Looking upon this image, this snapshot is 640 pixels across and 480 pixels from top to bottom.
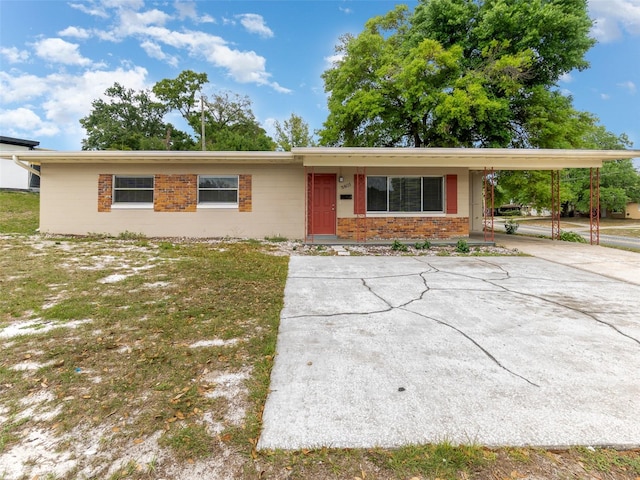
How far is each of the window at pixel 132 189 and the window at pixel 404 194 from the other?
7.59 m

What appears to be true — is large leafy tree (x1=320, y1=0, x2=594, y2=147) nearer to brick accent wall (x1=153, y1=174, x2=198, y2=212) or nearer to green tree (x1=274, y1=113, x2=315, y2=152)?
brick accent wall (x1=153, y1=174, x2=198, y2=212)

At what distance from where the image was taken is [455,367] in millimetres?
2709

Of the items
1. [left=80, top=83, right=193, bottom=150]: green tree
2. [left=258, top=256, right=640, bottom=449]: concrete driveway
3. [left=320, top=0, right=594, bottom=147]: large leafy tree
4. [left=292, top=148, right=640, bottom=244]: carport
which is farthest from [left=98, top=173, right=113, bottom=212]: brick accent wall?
[left=80, top=83, right=193, bottom=150]: green tree

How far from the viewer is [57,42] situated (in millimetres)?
19734

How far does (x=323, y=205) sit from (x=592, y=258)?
25.0 feet

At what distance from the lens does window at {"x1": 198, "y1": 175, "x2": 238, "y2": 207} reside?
441 inches

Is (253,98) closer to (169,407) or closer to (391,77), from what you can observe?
(391,77)

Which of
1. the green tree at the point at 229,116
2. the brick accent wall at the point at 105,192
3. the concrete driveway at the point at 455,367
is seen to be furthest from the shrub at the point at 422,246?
the green tree at the point at 229,116

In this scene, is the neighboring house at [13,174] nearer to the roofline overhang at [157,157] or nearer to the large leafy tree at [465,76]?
the roofline overhang at [157,157]

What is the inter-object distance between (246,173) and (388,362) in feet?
31.1

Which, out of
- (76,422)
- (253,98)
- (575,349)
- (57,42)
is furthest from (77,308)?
(253,98)

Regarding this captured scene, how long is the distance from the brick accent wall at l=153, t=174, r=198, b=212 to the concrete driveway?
7462mm

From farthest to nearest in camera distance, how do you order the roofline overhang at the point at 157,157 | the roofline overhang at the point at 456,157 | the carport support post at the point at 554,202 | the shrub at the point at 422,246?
the carport support post at the point at 554,202
the roofline overhang at the point at 157,157
the shrub at the point at 422,246
the roofline overhang at the point at 456,157

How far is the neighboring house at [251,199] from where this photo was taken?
11.0 m
